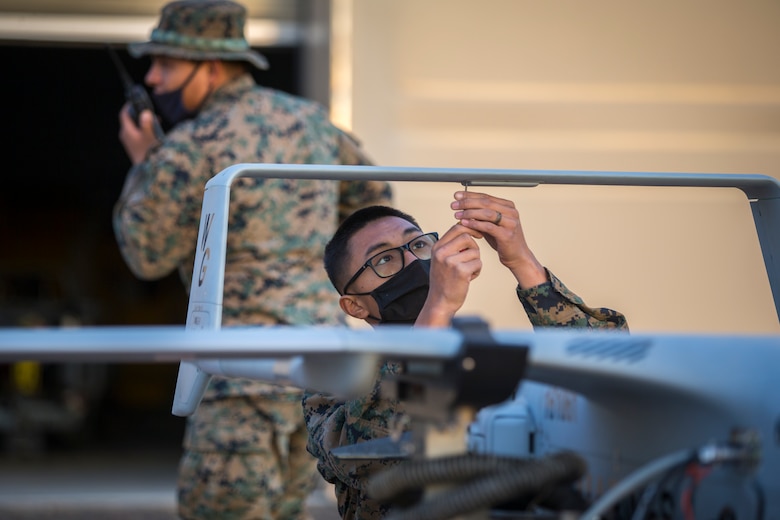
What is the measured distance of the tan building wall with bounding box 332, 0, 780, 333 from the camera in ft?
16.4

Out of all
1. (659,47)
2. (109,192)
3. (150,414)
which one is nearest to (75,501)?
(659,47)

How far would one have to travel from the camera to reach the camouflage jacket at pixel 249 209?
3.29 metres

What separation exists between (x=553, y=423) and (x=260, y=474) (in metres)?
1.76

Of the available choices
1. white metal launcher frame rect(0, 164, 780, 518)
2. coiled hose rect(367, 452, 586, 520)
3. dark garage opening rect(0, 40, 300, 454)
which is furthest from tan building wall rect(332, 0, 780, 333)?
coiled hose rect(367, 452, 586, 520)

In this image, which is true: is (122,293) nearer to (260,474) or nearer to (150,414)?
(150,414)

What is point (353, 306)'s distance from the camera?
2336 mm

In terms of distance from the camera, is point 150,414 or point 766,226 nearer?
point 766,226

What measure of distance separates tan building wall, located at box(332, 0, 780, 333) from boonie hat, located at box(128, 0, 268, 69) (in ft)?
4.47

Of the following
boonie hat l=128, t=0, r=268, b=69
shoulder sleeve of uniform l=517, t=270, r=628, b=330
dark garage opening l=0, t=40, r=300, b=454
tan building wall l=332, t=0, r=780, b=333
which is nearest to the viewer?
shoulder sleeve of uniform l=517, t=270, r=628, b=330

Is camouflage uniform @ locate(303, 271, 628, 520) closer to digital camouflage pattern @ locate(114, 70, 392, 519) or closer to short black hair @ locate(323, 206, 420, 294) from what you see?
short black hair @ locate(323, 206, 420, 294)

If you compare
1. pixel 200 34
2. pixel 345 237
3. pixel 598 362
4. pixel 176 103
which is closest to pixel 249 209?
pixel 176 103

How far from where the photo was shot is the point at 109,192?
10.8 m

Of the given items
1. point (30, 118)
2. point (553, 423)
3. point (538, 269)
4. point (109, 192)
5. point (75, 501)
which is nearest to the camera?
point (553, 423)

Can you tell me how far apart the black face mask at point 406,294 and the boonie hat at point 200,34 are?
4.89 ft
